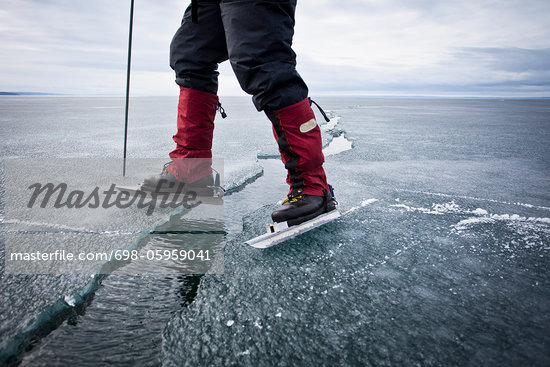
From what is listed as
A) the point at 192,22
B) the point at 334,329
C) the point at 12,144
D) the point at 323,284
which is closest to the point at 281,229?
the point at 323,284

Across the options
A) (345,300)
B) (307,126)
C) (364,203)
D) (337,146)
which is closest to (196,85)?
(307,126)

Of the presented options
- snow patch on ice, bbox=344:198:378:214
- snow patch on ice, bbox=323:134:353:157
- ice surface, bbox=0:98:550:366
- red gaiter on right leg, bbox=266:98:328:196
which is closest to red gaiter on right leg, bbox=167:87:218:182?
ice surface, bbox=0:98:550:366

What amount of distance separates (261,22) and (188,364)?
1127mm

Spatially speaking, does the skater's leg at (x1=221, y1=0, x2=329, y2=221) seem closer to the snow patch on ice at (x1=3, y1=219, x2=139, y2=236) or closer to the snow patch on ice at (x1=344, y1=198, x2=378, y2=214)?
the snow patch on ice at (x1=344, y1=198, x2=378, y2=214)

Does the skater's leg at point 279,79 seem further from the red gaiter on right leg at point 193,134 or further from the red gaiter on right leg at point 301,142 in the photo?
the red gaiter on right leg at point 193,134

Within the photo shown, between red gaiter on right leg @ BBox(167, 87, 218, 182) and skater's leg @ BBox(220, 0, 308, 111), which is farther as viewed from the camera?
red gaiter on right leg @ BBox(167, 87, 218, 182)

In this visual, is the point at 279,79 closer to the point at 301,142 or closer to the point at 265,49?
the point at 265,49

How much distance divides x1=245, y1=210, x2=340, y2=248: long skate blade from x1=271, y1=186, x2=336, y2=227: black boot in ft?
0.06

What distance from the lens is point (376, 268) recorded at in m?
1.04

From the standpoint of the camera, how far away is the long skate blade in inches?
47.4

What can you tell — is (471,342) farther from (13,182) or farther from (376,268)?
(13,182)

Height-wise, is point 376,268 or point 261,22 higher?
point 261,22

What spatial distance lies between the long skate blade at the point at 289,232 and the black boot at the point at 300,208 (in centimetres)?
2

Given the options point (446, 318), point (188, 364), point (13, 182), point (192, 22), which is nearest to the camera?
point (188, 364)
